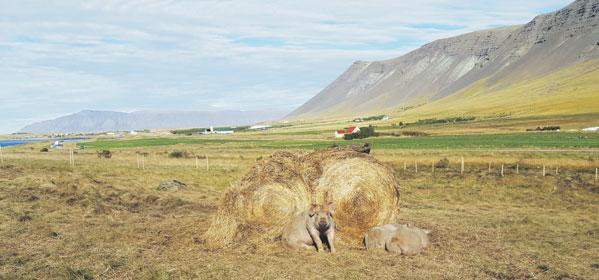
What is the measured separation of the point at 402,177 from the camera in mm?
31375

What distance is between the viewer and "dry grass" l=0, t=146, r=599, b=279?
38.2ft

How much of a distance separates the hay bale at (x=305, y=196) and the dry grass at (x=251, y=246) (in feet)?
2.65

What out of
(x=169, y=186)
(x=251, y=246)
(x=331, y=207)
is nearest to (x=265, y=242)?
(x=251, y=246)

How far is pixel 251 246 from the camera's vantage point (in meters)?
13.8

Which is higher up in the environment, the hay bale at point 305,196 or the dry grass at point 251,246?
the hay bale at point 305,196

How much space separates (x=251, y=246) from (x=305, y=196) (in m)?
2.18

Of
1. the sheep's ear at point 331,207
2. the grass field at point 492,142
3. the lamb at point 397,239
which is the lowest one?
the grass field at point 492,142

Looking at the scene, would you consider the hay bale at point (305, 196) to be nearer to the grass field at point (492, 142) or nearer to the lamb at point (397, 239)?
the lamb at point (397, 239)

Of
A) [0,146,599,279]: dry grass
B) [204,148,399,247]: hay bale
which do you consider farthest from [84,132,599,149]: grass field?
[204,148,399,247]: hay bale

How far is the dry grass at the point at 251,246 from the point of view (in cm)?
1166

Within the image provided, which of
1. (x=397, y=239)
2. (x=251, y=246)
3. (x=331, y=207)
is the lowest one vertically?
(x=251, y=246)

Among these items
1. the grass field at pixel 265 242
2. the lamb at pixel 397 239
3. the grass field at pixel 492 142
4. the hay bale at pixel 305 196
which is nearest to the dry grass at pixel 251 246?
the grass field at pixel 265 242

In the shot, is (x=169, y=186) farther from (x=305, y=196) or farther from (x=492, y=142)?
(x=492, y=142)

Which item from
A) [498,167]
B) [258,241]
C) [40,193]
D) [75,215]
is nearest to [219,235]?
[258,241]
